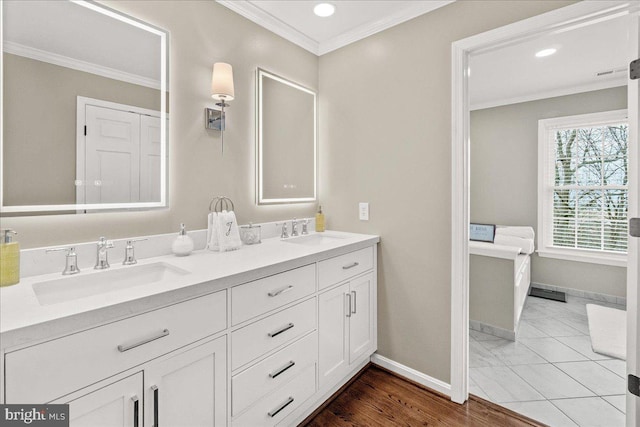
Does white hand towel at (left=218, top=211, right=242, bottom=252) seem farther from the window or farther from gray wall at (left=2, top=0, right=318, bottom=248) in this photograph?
the window

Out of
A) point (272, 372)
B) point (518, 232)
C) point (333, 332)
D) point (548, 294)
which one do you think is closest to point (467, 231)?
point (333, 332)

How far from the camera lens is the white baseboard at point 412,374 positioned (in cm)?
194

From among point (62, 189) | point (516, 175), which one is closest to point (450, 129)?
point (62, 189)

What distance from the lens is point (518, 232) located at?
391 centimetres

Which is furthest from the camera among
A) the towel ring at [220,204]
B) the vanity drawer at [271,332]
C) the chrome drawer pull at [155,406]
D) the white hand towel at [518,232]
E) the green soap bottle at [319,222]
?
the white hand towel at [518,232]

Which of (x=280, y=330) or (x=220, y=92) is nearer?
(x=280, y=330)

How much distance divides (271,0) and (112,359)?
6.76 ft

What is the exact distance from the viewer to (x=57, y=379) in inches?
33.3

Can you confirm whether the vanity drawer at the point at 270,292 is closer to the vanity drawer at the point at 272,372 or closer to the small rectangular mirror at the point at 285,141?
the vanity drawer at the point at 272,372

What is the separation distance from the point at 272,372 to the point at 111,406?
0.66 m

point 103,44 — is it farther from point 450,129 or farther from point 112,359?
point 450,129

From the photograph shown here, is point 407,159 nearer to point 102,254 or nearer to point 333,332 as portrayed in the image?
point 333,332

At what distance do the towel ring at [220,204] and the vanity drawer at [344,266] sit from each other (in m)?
0.70

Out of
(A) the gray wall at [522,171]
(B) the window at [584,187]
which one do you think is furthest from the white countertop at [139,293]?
(B) the window at [584,187]
